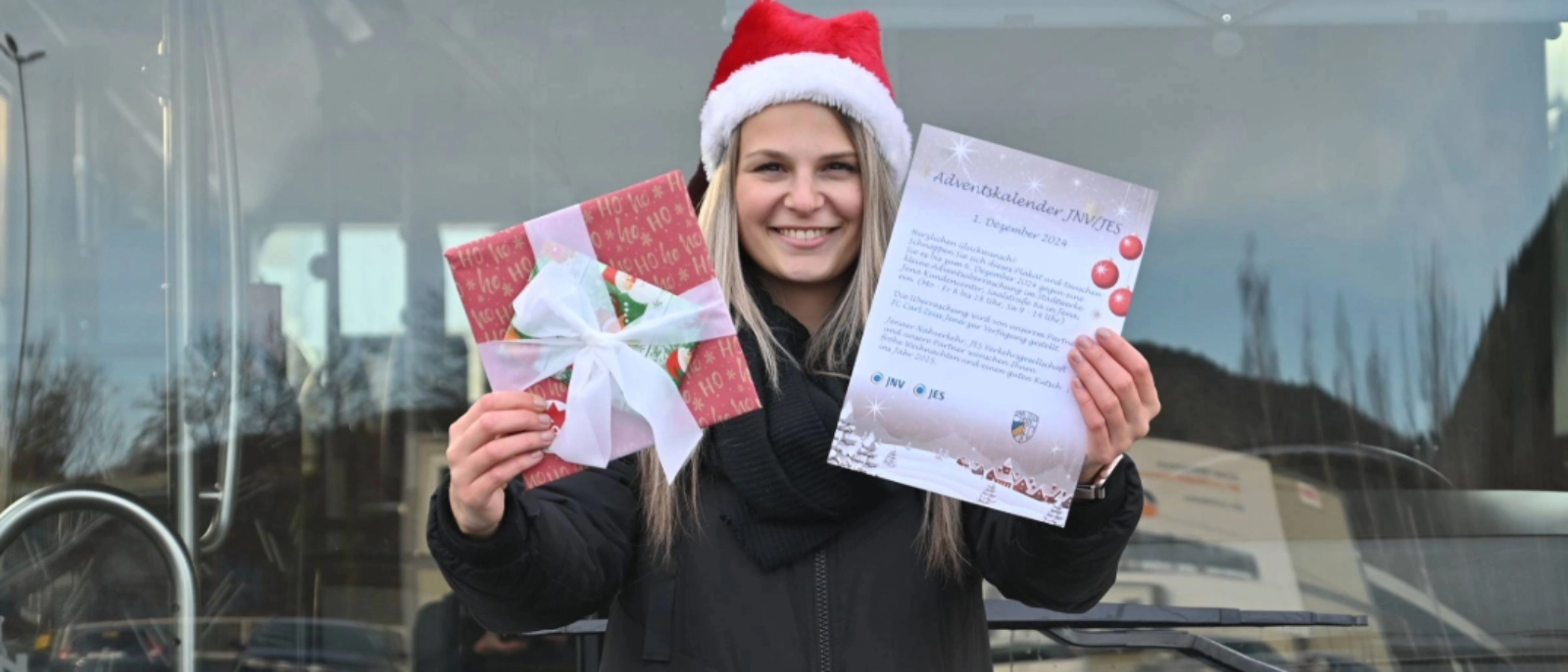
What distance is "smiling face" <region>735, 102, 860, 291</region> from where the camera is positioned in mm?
1346

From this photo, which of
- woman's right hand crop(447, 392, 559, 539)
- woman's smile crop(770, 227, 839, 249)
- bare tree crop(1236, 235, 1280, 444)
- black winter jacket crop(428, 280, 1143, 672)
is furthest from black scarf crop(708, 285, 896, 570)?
bare tree crop(1236, 235, 1280, 444)

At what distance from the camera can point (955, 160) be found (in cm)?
125

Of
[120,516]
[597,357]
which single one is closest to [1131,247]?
[597,357]

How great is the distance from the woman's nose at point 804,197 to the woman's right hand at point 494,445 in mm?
327

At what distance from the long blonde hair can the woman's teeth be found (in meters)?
0.05

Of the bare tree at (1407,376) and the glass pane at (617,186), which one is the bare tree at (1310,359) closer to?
the glass pane at (617,186)

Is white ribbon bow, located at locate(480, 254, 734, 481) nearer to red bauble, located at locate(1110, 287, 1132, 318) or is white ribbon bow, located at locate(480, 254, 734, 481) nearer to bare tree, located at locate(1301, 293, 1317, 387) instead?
red bauble, located at locate(1110, 287, 1132, 318)

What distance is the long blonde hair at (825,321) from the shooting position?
132 centimetres

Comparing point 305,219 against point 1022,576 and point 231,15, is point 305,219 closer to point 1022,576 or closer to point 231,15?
point 231,15

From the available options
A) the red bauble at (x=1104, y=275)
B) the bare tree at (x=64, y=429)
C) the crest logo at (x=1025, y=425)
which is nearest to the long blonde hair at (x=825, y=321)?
the crest logo at (x=1025, y=425)

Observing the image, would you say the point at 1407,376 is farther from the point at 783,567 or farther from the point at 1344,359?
the point at 783,567

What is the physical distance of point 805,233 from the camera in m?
1.36

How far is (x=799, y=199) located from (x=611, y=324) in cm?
25

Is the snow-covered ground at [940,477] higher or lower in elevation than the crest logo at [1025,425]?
lower
